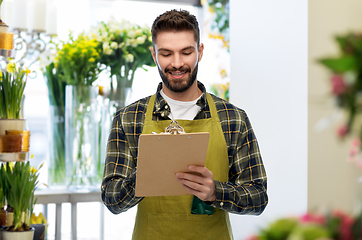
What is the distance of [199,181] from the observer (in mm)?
1190

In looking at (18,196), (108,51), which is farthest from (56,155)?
(18,196)

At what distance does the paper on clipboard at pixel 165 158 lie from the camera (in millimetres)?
1087

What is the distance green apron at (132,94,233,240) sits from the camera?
1.46 meters

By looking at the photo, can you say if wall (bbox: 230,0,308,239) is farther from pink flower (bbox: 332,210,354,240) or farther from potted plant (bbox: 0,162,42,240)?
pink flower (bbox: 332,210,354,240)

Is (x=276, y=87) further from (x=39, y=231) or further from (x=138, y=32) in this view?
(x=39, y=231)

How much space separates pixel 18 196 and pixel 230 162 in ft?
2.97

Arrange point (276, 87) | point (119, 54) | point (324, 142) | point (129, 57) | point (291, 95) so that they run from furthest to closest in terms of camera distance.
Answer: point (119, 54), point (129, 57), point (276, 87), point (291, 95), point (324, 142)

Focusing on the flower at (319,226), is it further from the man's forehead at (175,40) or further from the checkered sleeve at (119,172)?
the man's forehead at (175,40)

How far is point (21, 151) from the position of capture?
1.63m

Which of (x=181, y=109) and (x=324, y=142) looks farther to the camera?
(x=324, y=142)

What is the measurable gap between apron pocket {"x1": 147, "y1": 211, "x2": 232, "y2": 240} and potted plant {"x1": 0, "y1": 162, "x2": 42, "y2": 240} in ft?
1.86

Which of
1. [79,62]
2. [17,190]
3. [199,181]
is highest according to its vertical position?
[79,62]

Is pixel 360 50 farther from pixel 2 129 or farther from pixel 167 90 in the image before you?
pixel 2 129

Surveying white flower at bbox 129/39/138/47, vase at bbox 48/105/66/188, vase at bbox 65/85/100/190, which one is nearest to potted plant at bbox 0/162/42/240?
vase at bbox 65/85/100/190
